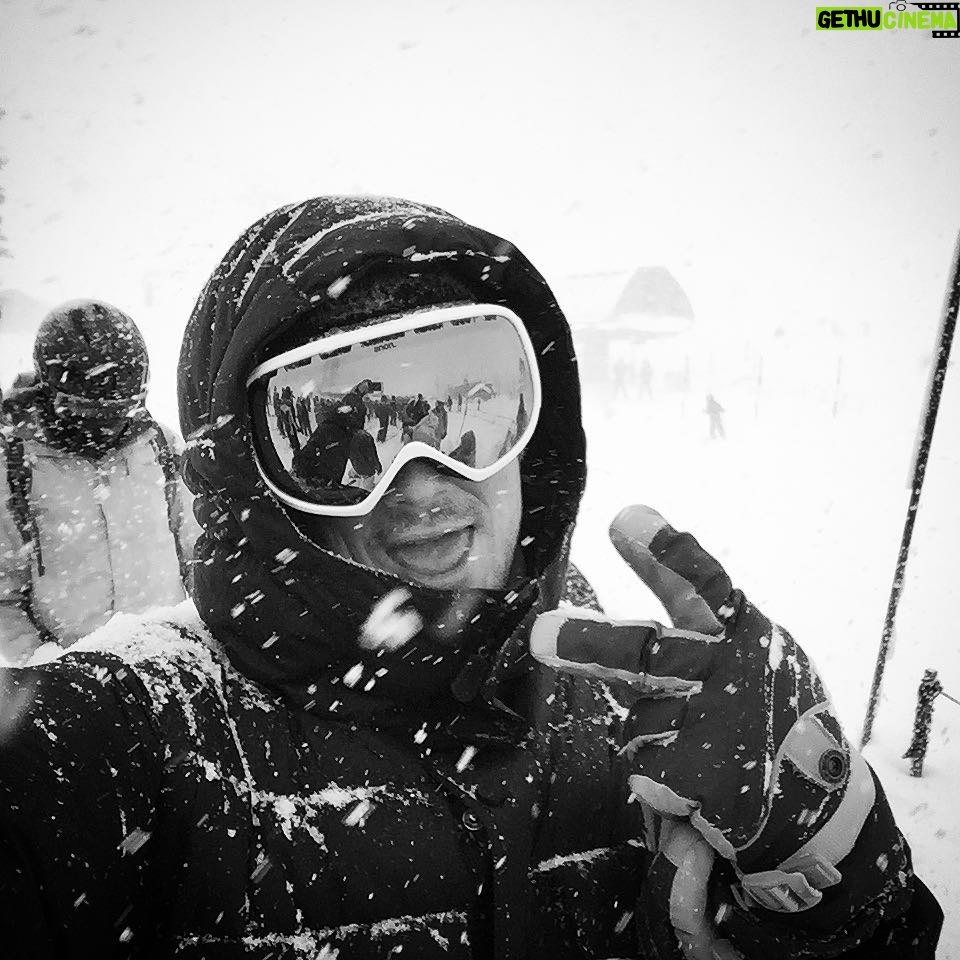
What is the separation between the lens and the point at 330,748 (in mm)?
1096

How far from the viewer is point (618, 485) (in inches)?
479

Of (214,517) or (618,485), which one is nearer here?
(214,517)

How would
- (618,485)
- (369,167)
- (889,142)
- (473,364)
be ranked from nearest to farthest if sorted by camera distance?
(473,364), (618,485), (889,142), (369,167)

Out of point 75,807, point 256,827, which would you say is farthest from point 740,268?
point 75,807

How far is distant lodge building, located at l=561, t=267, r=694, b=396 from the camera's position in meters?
31.2

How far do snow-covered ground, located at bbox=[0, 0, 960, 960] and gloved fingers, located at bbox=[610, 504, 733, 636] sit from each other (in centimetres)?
304

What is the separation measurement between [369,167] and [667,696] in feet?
462

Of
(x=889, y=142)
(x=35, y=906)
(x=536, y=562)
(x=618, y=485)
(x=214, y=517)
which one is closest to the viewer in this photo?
(x=35, y=906)

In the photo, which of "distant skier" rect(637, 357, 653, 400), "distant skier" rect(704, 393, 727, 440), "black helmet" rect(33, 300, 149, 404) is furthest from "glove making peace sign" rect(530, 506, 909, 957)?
"distant skier" rect(637, 357, 653, 400)

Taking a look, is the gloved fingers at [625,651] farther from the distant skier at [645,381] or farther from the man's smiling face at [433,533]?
the distant skier at [645,381]

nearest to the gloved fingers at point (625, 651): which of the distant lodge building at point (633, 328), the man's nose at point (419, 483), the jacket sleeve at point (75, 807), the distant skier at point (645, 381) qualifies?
the man's nose at point (419, 483)

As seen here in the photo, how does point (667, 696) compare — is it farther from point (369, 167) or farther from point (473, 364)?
point (369, 167)

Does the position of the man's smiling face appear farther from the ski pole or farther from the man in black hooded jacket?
the ski pole

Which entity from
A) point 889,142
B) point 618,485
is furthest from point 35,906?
point 889,142
